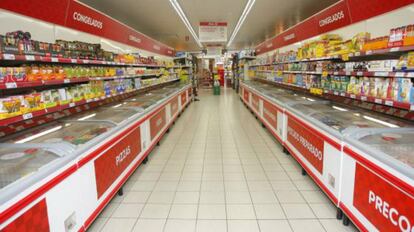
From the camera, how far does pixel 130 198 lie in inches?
134

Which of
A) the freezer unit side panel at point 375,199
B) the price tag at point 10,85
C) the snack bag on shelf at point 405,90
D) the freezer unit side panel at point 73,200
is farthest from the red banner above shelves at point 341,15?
the price tag at point 10,85

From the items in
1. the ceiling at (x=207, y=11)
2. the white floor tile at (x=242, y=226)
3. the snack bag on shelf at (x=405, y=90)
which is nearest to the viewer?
the snack bag on shelf at (x=405, y=90)

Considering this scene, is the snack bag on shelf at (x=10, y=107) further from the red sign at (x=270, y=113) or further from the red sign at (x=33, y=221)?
the red sign at (x=270, y=113)

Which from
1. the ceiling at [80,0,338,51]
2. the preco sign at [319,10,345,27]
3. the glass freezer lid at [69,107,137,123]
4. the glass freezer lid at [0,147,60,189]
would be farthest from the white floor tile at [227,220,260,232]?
the ceiling at [80,0,338,51]

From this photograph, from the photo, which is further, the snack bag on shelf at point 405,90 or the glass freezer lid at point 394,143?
the snack bag on shelf at point 405,90

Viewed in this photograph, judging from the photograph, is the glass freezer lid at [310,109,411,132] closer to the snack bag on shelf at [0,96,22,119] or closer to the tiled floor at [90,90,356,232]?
the tiled floor at [90,90,356,232]

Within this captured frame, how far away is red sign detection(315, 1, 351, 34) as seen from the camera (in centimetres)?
410

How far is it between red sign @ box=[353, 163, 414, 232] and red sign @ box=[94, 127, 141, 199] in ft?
8.55

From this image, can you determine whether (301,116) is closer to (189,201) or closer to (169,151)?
(189,201)

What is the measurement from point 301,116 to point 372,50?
1.38m

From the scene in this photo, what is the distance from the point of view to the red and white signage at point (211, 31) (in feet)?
32.3

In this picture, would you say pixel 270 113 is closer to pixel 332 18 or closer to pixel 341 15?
pixel 332 18

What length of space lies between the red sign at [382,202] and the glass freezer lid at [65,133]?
272 centimetres

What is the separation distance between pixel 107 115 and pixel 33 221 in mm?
2452
